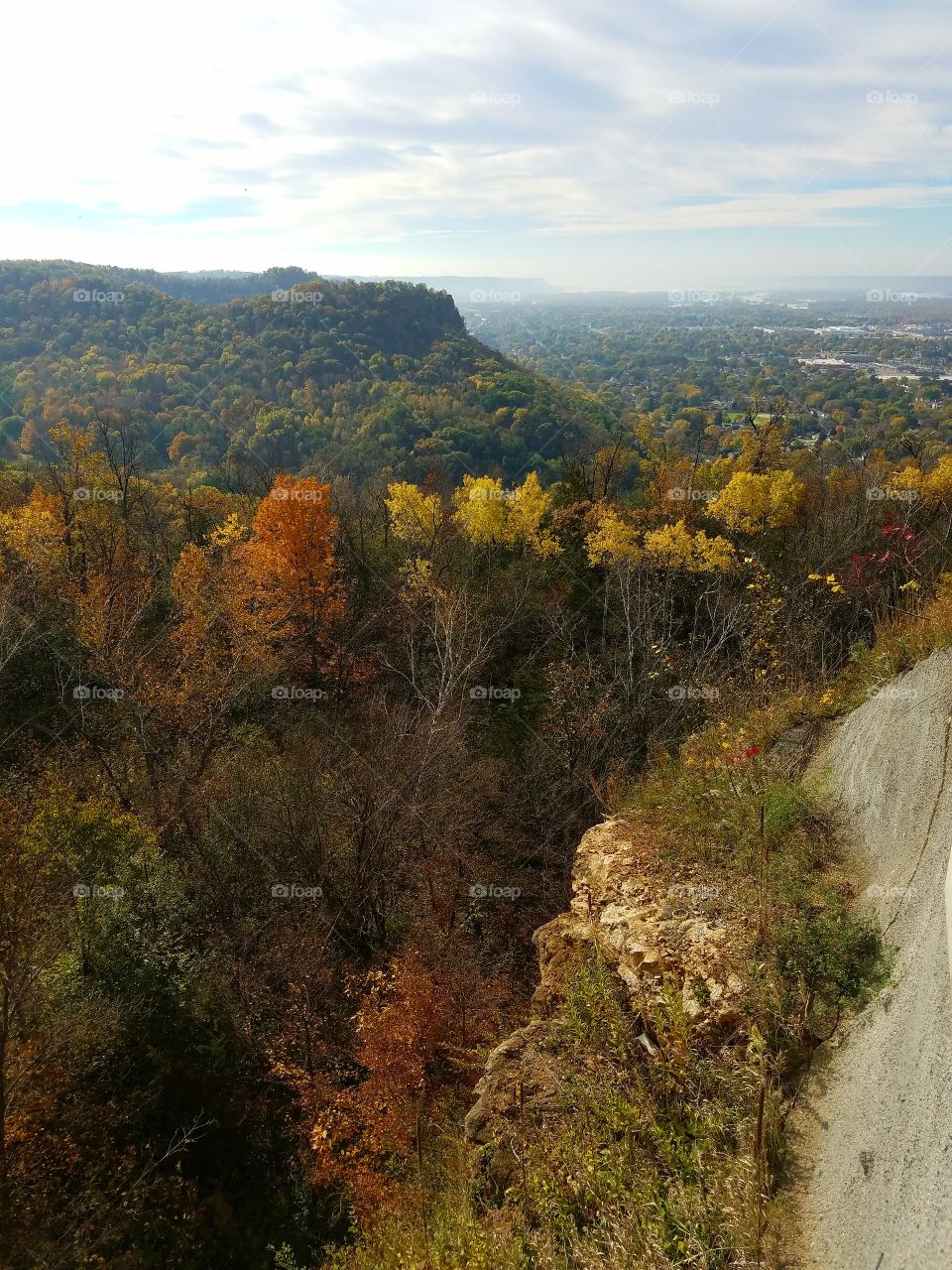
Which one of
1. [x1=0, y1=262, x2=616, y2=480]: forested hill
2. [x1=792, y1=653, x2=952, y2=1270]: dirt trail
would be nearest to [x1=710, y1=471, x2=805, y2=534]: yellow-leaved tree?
[x1=792, y1=653, x2=952, y2=1270]: dirt trail

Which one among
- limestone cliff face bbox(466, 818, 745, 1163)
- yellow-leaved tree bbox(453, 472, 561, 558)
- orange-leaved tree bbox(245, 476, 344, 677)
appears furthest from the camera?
yellow-leaved tree bbox(453, 472, 561, 558)

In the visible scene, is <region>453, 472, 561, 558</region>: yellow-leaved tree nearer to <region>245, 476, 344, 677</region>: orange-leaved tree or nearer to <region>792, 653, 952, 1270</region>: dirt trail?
<region>245, 476, 344, 677</region>: orange-leaved tree

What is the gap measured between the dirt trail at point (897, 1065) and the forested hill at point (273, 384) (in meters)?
52.6

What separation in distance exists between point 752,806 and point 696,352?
15634 centimetres

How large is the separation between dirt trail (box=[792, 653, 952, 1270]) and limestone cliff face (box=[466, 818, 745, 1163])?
1124 mm

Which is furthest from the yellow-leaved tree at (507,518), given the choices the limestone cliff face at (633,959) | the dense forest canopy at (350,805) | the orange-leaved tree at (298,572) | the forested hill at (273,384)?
the forested hill at (273,384)

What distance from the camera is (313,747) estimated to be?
60.1ft

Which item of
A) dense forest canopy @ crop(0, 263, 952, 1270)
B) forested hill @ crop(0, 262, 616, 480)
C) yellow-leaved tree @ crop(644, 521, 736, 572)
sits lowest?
dense forest canopy @ crop(0, 263, 952, 1270)

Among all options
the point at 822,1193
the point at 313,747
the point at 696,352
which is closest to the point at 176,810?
the point at 313,747

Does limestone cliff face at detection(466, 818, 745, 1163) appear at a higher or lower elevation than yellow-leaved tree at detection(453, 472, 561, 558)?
lower

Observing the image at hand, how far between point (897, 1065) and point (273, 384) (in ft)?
309

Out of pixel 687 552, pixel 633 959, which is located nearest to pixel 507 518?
pixel 687 552

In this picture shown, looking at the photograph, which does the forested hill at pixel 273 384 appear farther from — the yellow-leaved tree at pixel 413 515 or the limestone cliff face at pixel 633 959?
the limestone cliff face at pixel 633 959

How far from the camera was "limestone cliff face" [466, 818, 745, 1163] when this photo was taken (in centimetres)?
642
